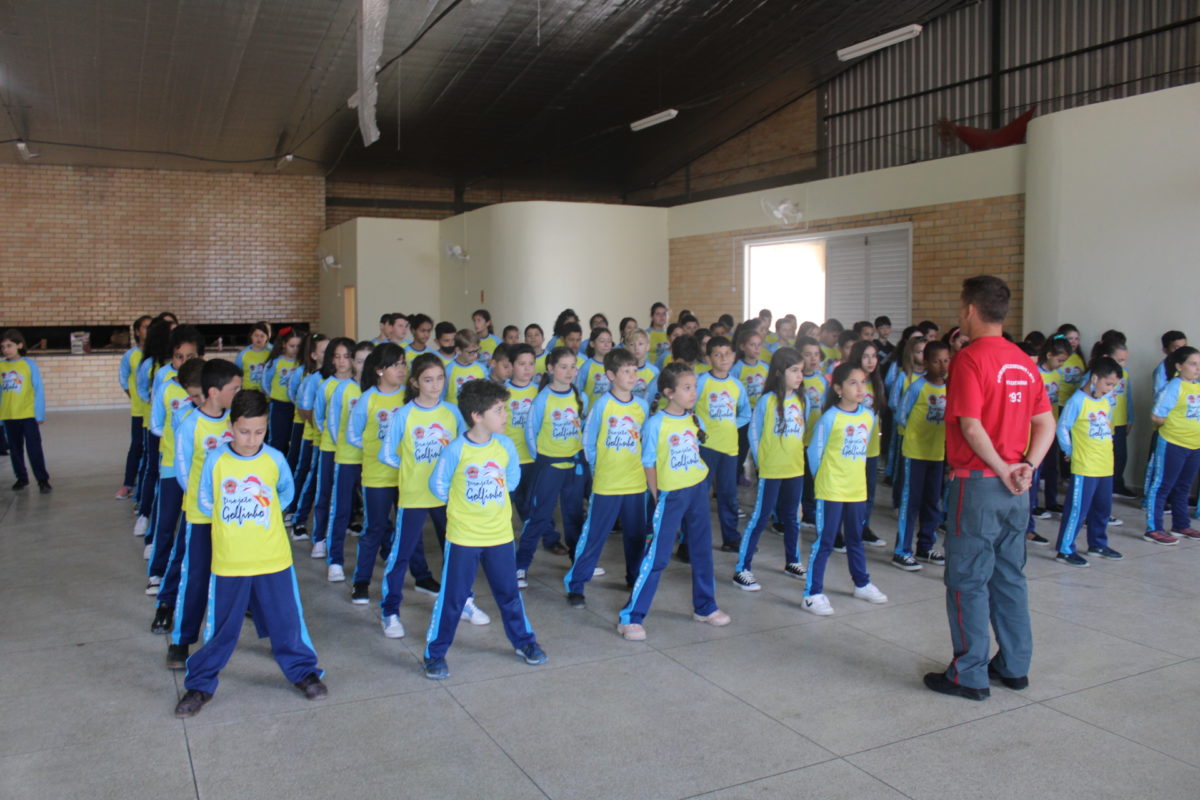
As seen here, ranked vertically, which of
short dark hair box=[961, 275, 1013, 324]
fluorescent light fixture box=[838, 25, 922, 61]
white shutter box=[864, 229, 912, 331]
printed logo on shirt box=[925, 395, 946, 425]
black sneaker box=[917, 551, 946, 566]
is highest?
fluorescent light fixture box=[838, 25, 922, 61]

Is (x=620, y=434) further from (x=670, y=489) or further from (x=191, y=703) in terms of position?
(x=191, y=703)

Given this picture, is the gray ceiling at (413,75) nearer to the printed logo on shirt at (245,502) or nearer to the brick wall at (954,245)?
the brick wall at (954,245)

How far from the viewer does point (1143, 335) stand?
8258 millimetres

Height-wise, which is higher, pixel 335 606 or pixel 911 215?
pixel 911 215

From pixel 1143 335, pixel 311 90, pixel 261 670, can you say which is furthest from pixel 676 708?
pixel 311 90

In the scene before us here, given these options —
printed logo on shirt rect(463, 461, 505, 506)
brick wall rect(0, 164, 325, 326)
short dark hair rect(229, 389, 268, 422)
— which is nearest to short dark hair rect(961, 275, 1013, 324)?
printed logo on shirt rect(463, 461, 505, 506)

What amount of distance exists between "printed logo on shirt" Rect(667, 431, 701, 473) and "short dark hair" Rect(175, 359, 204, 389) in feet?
7.62

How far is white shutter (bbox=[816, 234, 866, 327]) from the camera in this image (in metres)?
11.9

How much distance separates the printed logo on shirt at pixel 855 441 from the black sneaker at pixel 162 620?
3.65m

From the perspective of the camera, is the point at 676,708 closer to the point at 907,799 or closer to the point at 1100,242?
the point at 907,799

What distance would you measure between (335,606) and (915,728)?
123 inches

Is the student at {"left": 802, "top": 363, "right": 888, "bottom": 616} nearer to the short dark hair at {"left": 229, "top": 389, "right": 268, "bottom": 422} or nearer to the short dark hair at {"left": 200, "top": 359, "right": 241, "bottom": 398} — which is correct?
the short dark hair at {"left": 229, "top": 389, "right": 268, "bottom": 422}

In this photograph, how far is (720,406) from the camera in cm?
594

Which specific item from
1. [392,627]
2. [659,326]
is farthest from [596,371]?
[392,627]
